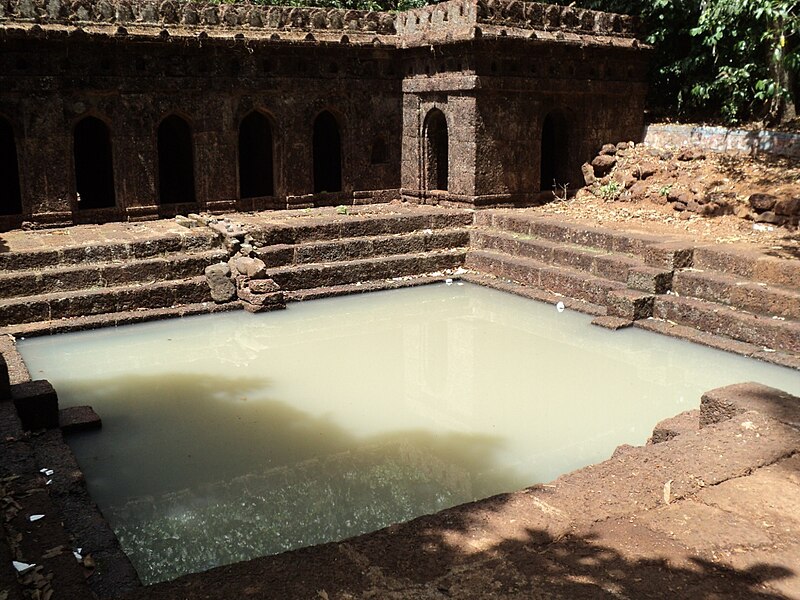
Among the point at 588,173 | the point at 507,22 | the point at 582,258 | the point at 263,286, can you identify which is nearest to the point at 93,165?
the point at 263,286

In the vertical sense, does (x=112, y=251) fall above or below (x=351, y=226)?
below

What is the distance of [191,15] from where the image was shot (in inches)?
490

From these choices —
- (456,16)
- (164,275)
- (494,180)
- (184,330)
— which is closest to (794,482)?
(184,330)

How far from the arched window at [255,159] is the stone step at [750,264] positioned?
27.5 ft

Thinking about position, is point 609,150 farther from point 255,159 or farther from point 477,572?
point 477,572

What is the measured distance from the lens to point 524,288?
10766 millimetres

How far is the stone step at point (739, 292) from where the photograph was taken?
8180 mm

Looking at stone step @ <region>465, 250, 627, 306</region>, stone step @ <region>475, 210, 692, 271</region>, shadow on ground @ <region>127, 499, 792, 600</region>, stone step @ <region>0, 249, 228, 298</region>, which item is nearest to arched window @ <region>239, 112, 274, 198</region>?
stone step @ <region>0, 249, 228, 298</region>

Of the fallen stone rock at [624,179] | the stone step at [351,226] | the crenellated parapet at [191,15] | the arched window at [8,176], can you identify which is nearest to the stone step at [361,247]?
the stone step at [351,226]

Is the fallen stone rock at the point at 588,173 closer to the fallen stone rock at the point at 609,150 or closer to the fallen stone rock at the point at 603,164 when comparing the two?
the fallen stone rock at the point at 603,164

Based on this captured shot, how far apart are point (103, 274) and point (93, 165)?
5700mm

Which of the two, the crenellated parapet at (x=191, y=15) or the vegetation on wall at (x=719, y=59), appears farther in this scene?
the vegetation on wall at (x=719, y=59)

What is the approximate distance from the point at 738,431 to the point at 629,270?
5.42 m

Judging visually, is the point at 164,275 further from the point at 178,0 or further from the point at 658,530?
the point at 658,530
